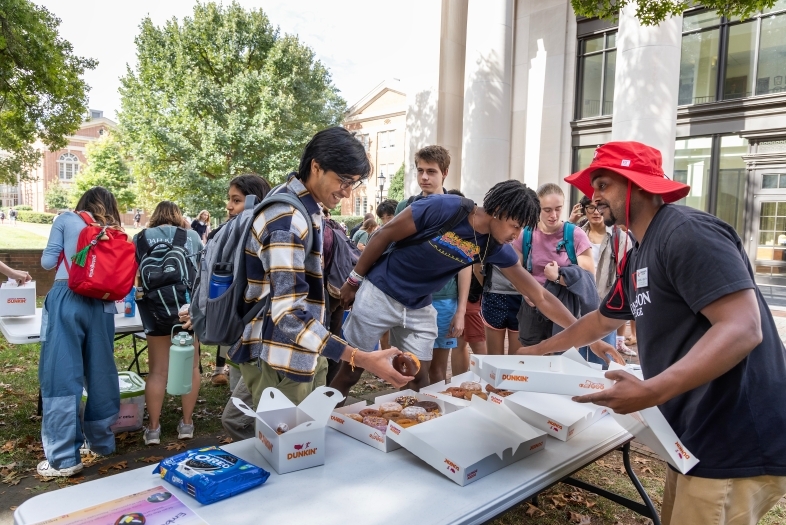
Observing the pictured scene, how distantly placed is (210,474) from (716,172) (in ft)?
42.1

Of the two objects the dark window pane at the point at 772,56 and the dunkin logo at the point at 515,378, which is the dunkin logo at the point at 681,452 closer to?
the dunkin logo at the point at 515,378

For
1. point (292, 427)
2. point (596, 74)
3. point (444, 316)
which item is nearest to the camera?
point (292, 427)

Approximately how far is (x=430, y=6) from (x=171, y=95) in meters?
17.1

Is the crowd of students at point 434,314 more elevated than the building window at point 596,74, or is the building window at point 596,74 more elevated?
the building window at point 596,74

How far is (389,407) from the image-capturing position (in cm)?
238

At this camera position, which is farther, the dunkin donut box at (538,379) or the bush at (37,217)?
the bush at (37,217)

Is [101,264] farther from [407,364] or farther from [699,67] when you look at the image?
[699,67]

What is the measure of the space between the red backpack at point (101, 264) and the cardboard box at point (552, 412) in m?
2.56

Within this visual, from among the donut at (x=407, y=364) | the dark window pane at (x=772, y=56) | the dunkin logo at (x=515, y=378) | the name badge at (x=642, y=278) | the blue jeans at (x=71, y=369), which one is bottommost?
the blue jeans at (x=71, y=369)

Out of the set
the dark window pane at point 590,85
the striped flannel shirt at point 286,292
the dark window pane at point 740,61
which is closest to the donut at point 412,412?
the striped flannel shirt at point 286,292

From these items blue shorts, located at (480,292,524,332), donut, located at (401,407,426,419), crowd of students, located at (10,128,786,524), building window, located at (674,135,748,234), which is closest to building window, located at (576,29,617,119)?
building window, located at (674,135,748,234)

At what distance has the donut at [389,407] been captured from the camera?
7.69 ft

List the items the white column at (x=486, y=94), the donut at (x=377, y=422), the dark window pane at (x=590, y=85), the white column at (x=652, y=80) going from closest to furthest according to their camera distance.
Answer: the donut at (x=377, y=422) < the white column at (x=652, y=80) < the white column at (x=486, y=94) < the dark window pane at (x=590, y=85)

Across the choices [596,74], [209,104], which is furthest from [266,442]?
[209,104]
